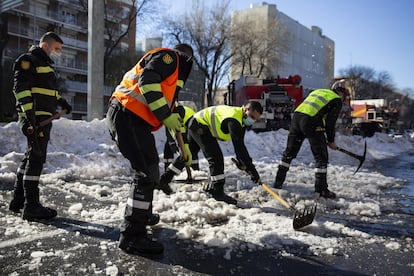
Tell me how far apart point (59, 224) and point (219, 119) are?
210 centimetres

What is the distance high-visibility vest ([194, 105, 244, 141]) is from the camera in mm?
4523

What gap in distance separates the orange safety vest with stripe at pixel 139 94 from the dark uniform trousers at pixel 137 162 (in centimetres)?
6

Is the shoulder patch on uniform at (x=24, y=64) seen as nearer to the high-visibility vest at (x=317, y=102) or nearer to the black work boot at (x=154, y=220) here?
the black work boot at (x=154, y=220)

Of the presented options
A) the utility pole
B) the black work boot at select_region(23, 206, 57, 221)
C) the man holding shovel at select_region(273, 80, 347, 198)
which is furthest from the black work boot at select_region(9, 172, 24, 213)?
the utility pole

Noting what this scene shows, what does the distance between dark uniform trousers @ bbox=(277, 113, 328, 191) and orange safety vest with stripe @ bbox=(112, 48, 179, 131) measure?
2.82 m

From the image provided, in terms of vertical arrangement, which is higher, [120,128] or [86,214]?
[120,128]

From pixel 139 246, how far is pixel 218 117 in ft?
7.05

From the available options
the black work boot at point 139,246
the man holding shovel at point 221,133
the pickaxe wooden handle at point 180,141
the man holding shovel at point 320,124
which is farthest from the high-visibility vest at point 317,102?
the black work boot at point 139,246

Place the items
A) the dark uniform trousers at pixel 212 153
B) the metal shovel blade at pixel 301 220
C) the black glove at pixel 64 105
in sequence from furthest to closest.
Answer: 1. the dark uniform trousers at pixel 212 153
2. the black glove at pixel 64 105
3. the metal shovel blade at pixel 301 220

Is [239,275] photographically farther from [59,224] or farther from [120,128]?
[59,224]

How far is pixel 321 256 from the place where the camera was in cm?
299

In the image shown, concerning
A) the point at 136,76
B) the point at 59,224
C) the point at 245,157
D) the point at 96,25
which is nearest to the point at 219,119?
the point at 245,157

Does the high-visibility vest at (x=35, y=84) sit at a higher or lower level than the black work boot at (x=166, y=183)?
higher

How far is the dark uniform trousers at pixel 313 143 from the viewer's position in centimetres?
525
